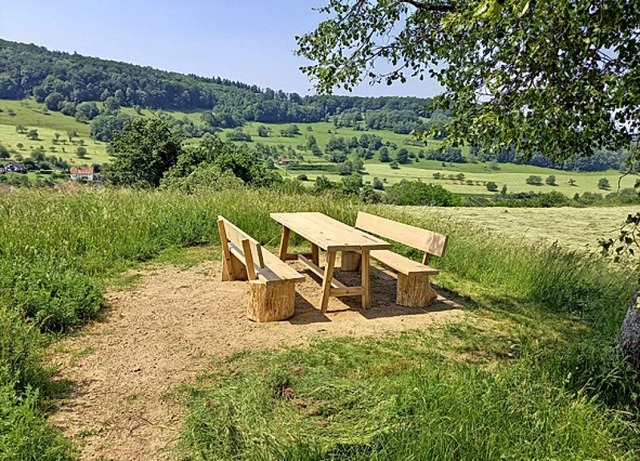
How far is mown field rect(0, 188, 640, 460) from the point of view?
2.60 metres

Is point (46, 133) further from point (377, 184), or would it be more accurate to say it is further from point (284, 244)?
point (284, 244)

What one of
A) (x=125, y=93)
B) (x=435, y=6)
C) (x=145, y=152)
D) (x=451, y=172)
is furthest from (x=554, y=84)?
(x=125, y=93)

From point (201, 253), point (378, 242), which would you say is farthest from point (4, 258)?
point (378, 242)

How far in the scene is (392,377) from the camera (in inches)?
146

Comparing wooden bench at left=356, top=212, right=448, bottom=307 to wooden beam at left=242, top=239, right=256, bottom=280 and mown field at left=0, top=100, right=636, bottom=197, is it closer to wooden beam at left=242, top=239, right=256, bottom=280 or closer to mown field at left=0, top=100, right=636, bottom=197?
wooden beam at left=242, top=239, right=256, bottom=280

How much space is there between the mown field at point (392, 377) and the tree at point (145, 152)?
82.2 ft

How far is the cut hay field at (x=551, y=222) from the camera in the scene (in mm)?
14734

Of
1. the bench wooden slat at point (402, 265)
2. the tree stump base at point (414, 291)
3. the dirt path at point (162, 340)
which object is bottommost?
the dirt path at point (162, 340)

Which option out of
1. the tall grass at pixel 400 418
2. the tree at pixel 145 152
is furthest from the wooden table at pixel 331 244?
the tree at pixel 145 152

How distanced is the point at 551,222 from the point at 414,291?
1583cm

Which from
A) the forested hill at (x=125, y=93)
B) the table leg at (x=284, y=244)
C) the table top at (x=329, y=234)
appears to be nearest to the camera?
the table top at (x=329, y=234)

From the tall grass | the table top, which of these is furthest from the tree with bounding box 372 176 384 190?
the tall grass

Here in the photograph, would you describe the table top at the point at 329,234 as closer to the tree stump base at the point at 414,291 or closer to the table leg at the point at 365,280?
the table leg at the point at 365,280

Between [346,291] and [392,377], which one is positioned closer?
[392,377]
